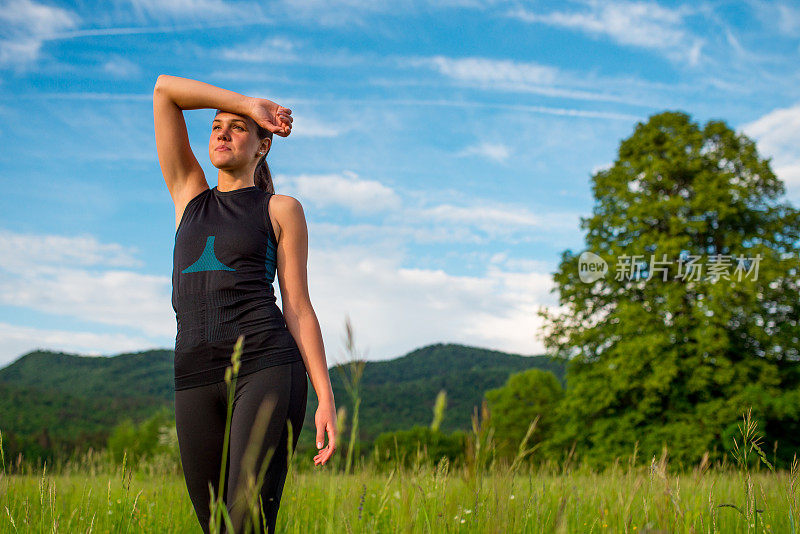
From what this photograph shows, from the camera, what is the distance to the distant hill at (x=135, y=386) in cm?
4175

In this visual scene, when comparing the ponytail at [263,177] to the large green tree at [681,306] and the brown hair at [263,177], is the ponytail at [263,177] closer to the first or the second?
the brown hair at [263,177]

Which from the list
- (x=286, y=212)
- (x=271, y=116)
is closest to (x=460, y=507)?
(x=286, y=212)

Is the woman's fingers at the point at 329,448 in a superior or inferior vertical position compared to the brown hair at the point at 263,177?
inferior

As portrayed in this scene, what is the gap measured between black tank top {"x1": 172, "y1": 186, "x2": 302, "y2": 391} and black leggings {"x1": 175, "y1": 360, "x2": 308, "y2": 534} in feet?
0.17

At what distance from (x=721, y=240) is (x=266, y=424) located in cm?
2028

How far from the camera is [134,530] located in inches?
146

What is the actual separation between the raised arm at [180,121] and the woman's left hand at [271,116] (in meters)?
0.05

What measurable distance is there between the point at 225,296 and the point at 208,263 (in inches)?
7.3

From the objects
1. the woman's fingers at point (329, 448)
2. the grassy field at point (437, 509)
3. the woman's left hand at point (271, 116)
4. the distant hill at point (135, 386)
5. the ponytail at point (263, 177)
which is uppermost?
the woman's left hand at point (271, 116)

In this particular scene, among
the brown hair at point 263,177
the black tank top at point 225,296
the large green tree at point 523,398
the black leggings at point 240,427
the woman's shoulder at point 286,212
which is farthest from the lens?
the large green tree at point 523,398

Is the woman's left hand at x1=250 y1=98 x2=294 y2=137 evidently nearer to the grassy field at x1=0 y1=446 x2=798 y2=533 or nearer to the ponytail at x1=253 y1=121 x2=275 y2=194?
the ponytail at x1=253 y1=121 x2=275 y2=194

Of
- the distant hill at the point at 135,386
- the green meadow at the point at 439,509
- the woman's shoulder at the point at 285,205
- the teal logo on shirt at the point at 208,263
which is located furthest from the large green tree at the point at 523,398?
the teal logo on shirt at the point at 208,263

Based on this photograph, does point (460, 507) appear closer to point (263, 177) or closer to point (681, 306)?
point (263, 177)

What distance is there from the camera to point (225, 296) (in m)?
2.49
